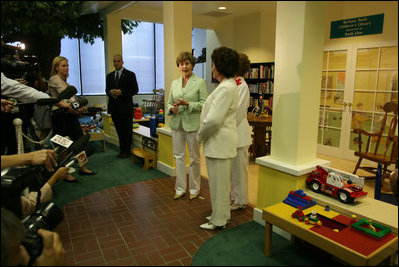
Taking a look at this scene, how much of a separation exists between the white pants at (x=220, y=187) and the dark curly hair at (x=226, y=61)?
27.6 inches

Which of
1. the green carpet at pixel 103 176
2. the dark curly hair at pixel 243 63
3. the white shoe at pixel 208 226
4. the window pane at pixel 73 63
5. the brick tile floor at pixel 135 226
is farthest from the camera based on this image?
the green carpet at pixel 103 176

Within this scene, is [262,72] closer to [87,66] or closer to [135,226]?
[87,66]

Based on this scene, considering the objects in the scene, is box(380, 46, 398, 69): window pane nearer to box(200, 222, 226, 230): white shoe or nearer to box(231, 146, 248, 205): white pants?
box(231, 146, 248, 205): white pants

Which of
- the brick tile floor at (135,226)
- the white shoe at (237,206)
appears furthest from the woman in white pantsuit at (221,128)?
the white shoe at (237,206)

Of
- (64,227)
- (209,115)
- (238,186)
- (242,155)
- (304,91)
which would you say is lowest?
(64,227)

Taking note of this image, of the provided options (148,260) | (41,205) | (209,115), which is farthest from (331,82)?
(41,205)

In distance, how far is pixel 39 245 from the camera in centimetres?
166

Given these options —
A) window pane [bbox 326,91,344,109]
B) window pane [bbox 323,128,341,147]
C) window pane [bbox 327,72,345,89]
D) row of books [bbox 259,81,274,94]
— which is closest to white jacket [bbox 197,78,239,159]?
row of books [bbox 259,81,274,94]

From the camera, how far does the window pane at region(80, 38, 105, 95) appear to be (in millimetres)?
3573

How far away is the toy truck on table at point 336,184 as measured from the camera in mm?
2223

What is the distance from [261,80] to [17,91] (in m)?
2.68

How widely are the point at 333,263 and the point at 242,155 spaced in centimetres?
123

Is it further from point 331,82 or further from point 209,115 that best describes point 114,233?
point 331,82

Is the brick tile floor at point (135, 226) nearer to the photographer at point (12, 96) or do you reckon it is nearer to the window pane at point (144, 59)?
the photographer at point (12, 96)
